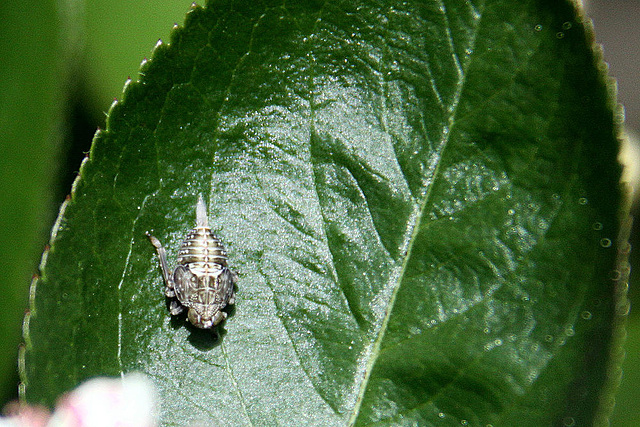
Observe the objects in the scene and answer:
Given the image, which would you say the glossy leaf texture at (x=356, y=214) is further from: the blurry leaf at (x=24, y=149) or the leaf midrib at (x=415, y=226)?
the blurry leaf at (x=24, y=149)

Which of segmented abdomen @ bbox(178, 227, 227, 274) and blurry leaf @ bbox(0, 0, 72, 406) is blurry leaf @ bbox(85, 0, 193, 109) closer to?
blurry leaf @ bbox(0, 0, 72, 406)

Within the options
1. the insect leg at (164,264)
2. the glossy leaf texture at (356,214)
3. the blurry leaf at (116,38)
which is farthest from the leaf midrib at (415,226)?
the blurry leaf at (116,38)

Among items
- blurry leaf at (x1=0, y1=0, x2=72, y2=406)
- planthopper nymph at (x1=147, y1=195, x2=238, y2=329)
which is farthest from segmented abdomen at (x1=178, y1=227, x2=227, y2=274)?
blurry leaf at (x1=0, y1=0, x2=72, y2=406)

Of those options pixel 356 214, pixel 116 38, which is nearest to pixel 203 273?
pixel 356 214

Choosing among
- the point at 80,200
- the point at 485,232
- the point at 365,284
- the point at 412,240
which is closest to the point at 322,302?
the point at 365,284

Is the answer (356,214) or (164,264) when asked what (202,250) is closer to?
(164,264)

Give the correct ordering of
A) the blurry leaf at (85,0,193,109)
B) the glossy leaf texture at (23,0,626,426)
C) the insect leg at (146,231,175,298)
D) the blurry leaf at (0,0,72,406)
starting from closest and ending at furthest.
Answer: the glossy leaf texture at (23,0,626,426)
the insect leg at (146,231,175,298)
the blurry leaf at (0,0,72,406)
the blurry leaf at (85,0,193,109)

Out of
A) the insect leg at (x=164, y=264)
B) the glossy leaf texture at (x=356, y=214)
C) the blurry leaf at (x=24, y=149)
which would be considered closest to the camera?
the glossy leaf texture at (x=356, y=214)
